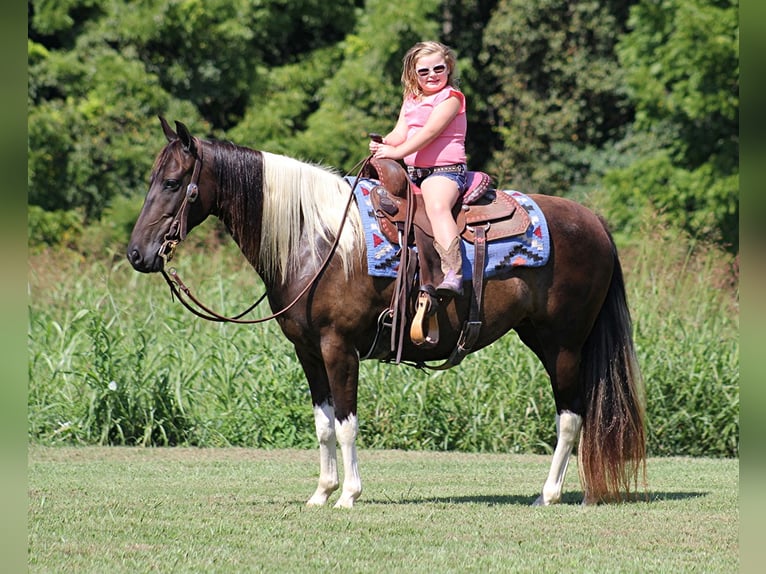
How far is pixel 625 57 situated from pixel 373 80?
4.45 meters

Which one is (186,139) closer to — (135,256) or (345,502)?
(135,256)

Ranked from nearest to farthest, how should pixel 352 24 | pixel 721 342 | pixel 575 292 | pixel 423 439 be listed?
1. pixel 575 292
2. pixel 423 439
3. pixel 721 342
4. pixel 352 24

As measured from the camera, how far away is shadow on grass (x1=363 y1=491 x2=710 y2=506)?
6.38m

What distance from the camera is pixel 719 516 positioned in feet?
19.5

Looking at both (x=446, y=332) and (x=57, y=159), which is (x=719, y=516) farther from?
(x=57, y=159)

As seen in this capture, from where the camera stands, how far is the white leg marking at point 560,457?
248 inches

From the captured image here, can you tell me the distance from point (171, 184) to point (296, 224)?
0.70 metres

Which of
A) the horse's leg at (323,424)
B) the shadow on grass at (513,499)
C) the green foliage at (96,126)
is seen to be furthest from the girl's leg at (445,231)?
the green foliage at (96,126)

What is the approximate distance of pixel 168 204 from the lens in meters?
5.62

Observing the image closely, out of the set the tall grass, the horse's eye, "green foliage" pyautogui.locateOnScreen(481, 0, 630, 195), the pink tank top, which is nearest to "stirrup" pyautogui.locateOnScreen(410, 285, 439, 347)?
the pink tank top

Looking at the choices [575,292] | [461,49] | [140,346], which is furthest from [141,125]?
[575,292]

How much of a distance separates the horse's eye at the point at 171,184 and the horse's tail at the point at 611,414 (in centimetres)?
259

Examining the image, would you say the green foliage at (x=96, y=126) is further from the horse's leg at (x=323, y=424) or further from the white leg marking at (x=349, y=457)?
the white leg marking at (x=349, y=457)

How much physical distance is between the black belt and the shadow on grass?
1880 millimetres
